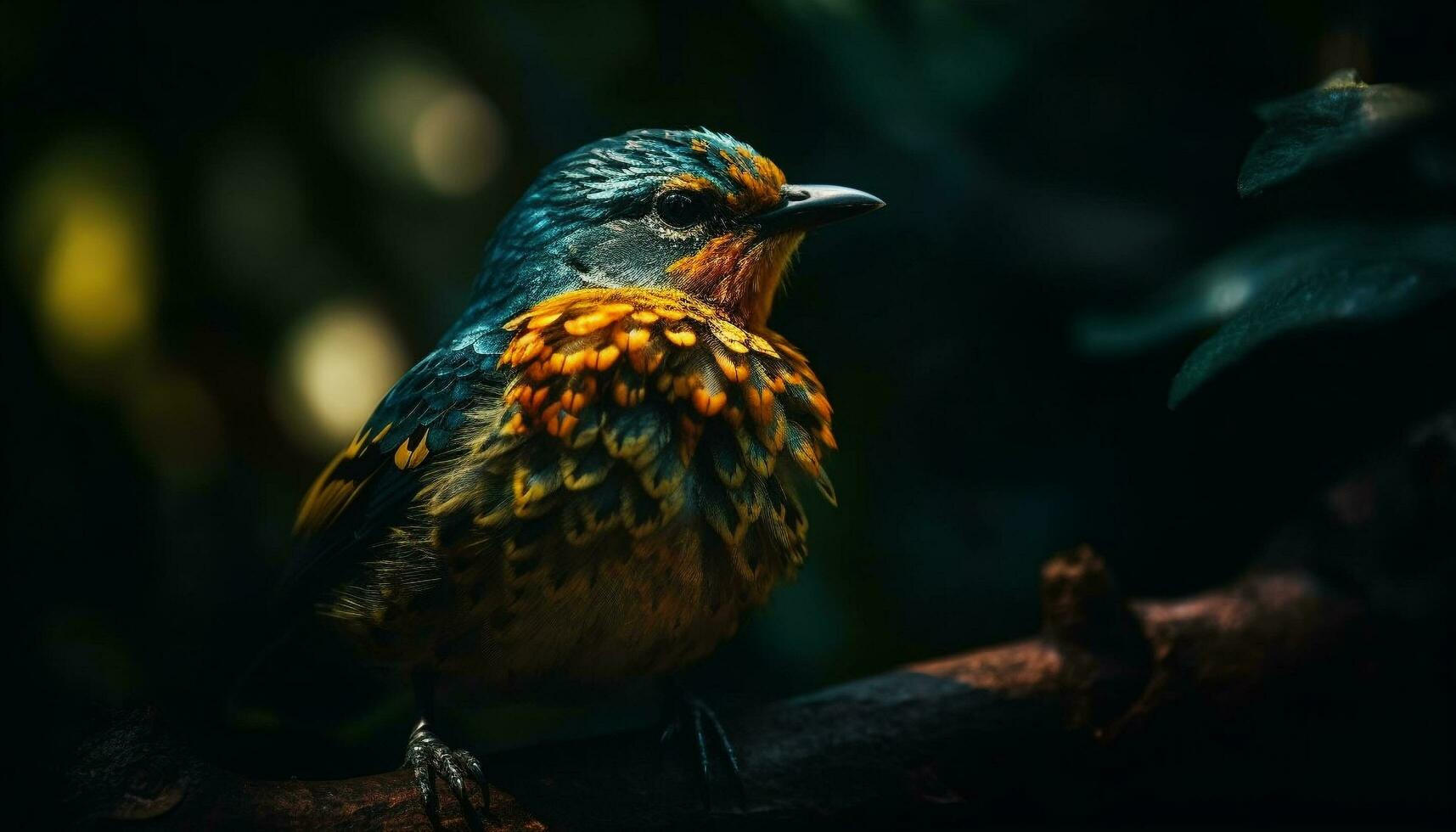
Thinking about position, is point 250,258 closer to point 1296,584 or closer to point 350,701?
point 350,701

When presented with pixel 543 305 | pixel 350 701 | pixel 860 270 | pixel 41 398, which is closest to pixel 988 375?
pixel 860 270

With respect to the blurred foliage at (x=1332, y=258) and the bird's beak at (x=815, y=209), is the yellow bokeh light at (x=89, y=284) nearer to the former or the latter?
the bird's beak at (x=815, y=209)

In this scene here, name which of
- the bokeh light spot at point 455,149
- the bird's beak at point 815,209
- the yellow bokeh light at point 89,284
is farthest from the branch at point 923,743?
the bokeh light spot at point 455,149

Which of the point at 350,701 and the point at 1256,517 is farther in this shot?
the point at 1256,517

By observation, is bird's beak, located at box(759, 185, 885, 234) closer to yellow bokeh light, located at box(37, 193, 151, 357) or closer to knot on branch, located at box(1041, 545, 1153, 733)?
knot on branch, located at box(1041, 545, 1153, 733)

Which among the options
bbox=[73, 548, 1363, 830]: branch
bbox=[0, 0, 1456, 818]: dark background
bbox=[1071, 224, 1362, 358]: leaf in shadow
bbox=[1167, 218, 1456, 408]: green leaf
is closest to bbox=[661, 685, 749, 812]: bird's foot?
bbox=[73, 548, 1363, 830]: branch

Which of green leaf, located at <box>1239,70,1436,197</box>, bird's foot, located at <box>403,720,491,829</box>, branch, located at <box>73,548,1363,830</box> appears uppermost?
green leaf, located at <box>1239,70,1436,197</box>
